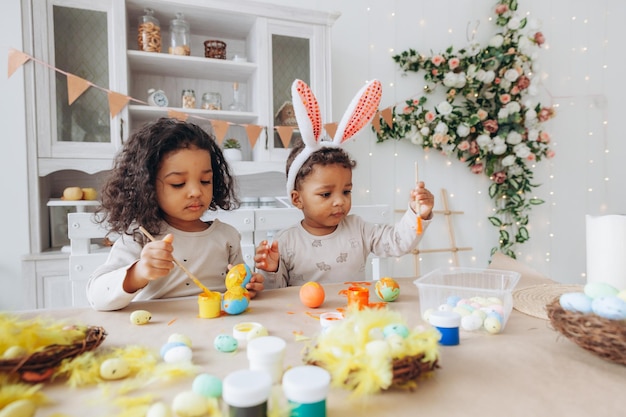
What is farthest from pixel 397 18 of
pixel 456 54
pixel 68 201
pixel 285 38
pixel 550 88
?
pixel 68 201

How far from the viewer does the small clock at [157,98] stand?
1.96 metres

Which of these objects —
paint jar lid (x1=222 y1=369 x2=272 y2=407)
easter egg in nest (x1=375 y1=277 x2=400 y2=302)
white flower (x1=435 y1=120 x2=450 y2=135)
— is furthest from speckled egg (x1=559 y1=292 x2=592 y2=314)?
white flower (x1=435 y1=120 x2=450 y2=135)

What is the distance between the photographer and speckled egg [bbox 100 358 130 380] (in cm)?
49

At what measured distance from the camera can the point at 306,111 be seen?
1166 mm

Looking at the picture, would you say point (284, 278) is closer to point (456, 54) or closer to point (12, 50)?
point (12, 50)

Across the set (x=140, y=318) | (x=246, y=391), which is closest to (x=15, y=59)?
(x=140, y=318)

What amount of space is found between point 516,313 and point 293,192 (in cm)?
83

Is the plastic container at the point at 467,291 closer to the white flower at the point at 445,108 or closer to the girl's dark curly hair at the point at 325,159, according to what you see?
the girl's dark curly hair at the point at 325,159

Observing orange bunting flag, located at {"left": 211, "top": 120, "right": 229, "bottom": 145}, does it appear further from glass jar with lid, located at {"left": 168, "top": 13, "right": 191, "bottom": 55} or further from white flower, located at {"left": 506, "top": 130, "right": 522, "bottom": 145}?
white flower, located at {"left": 506, "top": 130, "right": 522, "bottom": 145}

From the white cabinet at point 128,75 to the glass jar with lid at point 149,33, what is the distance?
0.04 metres

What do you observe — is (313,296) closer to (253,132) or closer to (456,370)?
(456,370)

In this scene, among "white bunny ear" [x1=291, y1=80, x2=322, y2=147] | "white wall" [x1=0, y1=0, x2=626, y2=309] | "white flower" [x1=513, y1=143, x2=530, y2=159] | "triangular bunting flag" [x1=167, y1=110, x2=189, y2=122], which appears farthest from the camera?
"white flower" [x1=513, y1=143, x2=530, y2=159]

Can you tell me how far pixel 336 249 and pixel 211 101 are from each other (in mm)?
1207

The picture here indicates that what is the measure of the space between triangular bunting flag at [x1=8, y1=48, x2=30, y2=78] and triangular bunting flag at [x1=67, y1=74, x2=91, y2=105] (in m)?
0.18
